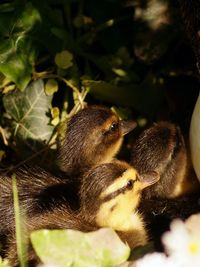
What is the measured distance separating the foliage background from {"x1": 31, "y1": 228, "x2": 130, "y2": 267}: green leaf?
0.67m

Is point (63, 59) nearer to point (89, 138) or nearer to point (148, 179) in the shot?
point (89, 138)

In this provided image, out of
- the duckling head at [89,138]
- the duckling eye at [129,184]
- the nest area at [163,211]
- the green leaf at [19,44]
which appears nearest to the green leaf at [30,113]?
the green leaf at [19,44]

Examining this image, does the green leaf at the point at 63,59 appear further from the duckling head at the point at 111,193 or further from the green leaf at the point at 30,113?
the duckling head at the point at 111,193

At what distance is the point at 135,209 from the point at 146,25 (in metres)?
0.69

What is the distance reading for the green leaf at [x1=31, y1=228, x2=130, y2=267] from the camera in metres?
1.94

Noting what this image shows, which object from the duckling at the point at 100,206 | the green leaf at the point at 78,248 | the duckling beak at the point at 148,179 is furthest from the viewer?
the duckling beak at the point at 148,179

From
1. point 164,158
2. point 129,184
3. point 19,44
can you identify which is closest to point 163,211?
point 164,158

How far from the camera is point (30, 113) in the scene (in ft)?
8.75

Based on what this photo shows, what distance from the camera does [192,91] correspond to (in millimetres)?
2822

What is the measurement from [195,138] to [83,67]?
0.73 meters

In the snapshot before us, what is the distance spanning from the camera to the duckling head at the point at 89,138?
2.28m

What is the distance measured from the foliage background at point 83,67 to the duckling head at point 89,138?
0.30 metres

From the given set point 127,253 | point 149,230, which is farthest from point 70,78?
point 127,253

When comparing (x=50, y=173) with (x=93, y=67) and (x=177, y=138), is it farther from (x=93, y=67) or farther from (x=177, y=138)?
(x=93, y=67)
